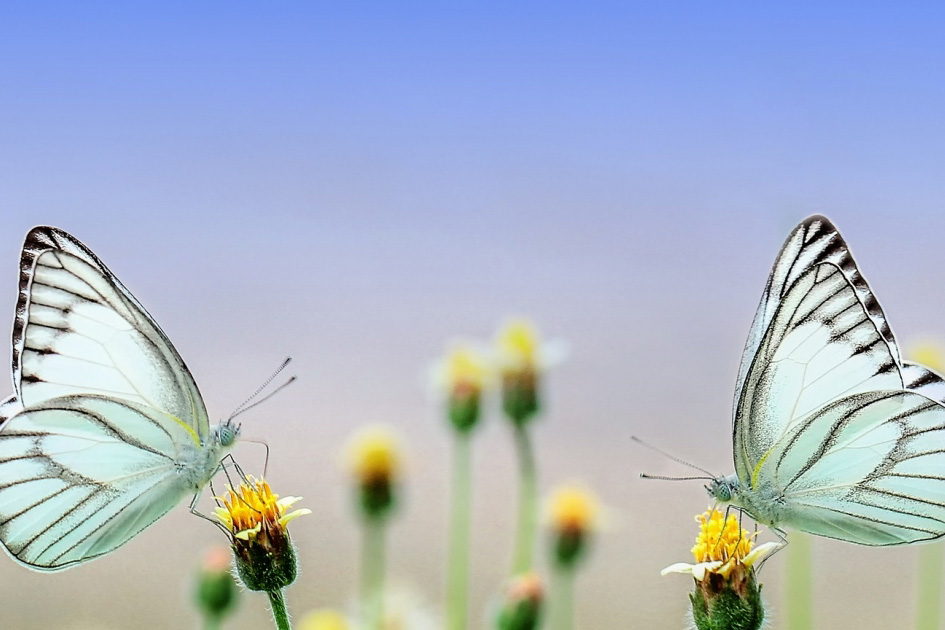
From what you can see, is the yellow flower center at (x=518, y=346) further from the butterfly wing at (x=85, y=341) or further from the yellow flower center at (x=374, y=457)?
the butterfly wing at (x=85, y=341)

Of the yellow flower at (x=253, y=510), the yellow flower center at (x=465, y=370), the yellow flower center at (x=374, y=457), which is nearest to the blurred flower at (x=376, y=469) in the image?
the yellow flower center at (x=374, y=457)

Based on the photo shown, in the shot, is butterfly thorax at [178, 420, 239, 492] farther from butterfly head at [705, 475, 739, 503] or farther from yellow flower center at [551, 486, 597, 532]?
yellow flower center at [551, 486, 597, 532]

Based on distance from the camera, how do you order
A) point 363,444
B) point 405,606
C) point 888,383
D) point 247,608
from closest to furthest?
point 888,383
point 405,606
point 247,608
point 363,444

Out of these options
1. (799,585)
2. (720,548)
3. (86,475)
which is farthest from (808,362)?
(86,475)

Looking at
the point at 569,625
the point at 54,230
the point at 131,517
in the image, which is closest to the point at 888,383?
the point at 569,625

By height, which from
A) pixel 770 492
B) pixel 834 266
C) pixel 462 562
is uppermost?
pixel 834 266

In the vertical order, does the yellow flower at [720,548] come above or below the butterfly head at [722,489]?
below

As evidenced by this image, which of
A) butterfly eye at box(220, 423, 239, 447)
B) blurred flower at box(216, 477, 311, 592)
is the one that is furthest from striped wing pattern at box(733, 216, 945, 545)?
butterfly eye at box(220, 423, 239, 447)

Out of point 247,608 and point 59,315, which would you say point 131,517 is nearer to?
point 59,315
